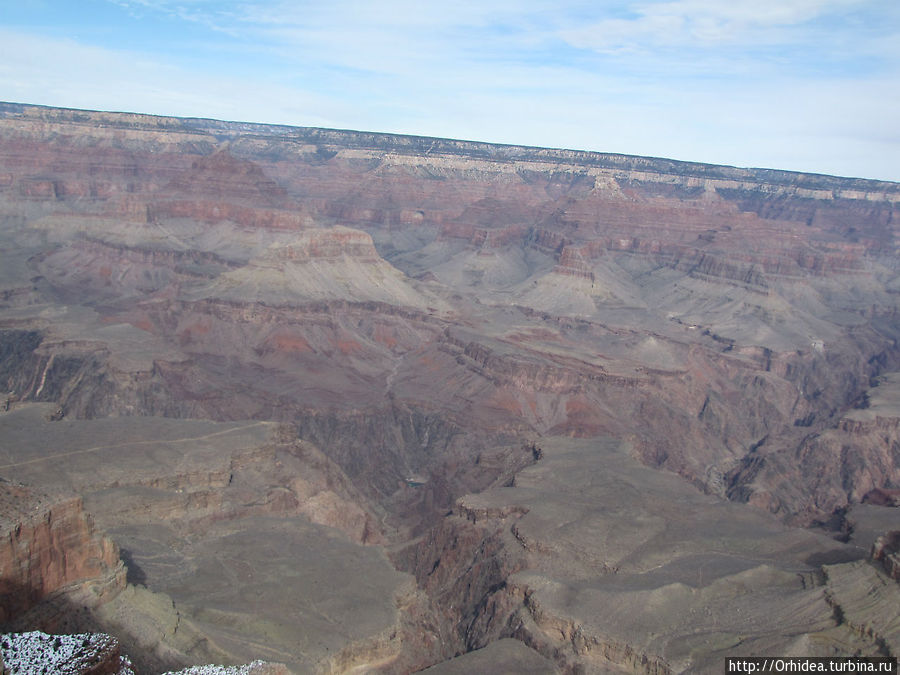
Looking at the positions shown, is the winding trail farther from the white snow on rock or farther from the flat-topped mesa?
the flat-topped mesa

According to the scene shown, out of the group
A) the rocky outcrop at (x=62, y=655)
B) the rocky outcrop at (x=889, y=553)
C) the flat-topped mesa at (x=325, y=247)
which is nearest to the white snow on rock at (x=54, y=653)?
the rocky outcrop at (x=62, y=655)

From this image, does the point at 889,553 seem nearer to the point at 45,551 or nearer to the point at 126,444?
the point at 45,551

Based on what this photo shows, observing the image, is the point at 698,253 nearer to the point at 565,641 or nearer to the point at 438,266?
the point at 438,266

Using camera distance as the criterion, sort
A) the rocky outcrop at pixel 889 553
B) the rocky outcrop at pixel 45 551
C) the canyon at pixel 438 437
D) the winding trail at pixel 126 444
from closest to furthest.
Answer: the rocky outcrop at pixel 45 551 < the canyon at pixel 438 437 < the rocky outcrop at pixel 889 553 < the winding trail at pixel 126 444

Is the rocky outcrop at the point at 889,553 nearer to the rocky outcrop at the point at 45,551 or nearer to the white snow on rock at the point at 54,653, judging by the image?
the white snow on rock at the point at 54,653

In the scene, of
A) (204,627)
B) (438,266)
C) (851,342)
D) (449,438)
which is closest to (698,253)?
(851,342)

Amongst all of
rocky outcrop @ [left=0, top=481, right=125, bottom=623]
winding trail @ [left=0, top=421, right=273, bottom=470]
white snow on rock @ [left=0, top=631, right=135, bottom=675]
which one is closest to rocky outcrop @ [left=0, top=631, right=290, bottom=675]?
white snow on rock @ [left=0, top=631, right=135, bottom=675]

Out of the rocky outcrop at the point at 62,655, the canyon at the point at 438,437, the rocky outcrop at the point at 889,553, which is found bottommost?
the canyon at the point at 438,437
